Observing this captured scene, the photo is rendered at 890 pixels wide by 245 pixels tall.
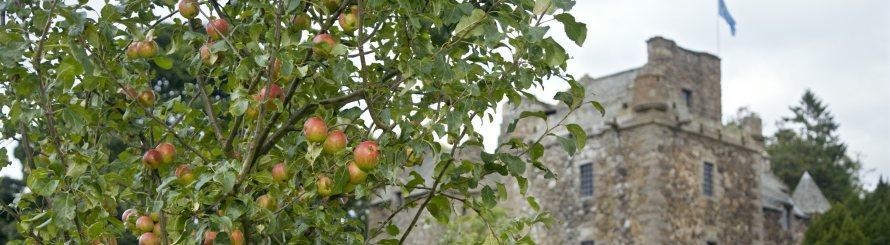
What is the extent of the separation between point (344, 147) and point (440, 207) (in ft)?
2.92

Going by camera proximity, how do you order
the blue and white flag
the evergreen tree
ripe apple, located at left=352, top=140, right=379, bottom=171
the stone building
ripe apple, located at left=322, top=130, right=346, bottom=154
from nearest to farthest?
ripe apple, located at left=352, top=140, right=379, bottom=171, ripe apple, located at left=322, top=130, right=346, bottom=154, the evergreen tree, the stone building, the blue and white flag

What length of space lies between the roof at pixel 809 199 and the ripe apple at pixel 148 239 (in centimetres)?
3365

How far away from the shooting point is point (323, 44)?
15.5ft

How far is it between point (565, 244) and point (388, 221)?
2617cm

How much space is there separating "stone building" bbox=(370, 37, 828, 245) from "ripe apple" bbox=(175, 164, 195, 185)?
80.4 ft

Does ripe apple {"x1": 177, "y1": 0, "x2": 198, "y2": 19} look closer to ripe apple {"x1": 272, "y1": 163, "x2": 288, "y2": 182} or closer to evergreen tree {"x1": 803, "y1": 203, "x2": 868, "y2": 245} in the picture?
ripe apple {"x1": 272, "y1": 163, "x2": 288, "y2": 182}

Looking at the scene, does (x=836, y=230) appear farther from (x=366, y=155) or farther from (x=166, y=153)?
(x=366, y=155)

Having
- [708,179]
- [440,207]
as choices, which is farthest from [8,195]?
[440,207]

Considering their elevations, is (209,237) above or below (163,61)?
below

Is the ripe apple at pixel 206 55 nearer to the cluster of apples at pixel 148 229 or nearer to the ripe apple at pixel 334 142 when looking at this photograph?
the ripe apple at pixel 334 142

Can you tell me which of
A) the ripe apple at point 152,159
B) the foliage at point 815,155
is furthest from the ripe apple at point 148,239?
the foliage at point 815,155

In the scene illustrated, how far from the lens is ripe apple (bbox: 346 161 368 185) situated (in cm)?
484

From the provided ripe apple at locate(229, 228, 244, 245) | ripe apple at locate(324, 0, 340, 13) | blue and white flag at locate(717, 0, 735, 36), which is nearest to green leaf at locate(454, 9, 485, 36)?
ripe apple at locate(324, 0, 340, 13)

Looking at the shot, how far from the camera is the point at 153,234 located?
17.3 feet
